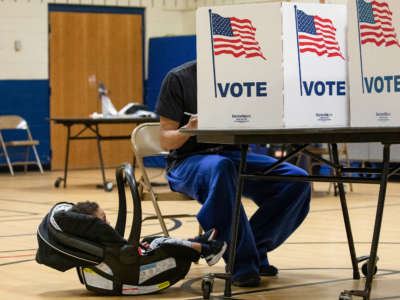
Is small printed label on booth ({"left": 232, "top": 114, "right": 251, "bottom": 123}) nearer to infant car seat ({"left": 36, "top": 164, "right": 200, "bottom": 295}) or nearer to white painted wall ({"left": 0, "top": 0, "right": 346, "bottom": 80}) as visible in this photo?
infant car seat ({"left": 36, "top": 164, "right": 200, "bottom": 295})

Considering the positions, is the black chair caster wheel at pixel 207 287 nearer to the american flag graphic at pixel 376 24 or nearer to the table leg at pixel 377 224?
the table leg at pixel 377 224

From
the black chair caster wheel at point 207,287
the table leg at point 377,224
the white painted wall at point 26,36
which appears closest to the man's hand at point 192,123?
the black chair caster wheel at point 207,287

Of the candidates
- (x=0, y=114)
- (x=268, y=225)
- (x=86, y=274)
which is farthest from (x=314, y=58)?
(x=0, y=114)

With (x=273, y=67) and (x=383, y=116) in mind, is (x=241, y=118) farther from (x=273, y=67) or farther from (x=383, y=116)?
(x=383, y=116)

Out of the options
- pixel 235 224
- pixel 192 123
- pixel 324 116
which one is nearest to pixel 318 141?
pixel 324 116

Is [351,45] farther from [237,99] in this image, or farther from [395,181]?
[395,181]

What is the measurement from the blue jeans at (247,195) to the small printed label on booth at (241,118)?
458 millimetres

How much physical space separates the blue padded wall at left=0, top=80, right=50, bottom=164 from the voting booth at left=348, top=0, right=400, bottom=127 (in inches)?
365

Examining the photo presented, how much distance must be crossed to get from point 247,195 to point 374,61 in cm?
113

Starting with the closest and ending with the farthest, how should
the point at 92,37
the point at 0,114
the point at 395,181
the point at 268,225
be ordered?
the point at 268,225 → the point at 395,181 → the point at 0,114 → the point at 92,37

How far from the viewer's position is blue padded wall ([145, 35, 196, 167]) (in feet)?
40.0

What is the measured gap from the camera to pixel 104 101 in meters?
9.32

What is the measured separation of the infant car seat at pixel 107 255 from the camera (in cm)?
329

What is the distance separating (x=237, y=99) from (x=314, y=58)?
308 mm
